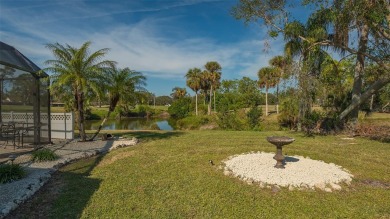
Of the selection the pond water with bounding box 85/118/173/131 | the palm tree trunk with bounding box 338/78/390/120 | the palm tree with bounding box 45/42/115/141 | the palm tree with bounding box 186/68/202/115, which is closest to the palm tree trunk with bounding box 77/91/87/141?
the palm tree with bounding box 45/42/115/141

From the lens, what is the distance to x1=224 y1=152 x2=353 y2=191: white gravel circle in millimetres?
6141

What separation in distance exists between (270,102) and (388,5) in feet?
187

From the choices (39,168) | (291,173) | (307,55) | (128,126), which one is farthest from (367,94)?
(128,126)

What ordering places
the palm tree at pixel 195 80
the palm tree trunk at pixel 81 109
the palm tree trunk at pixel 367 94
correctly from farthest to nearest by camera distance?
the palm tree at pixel 195 80 < the palm tree trunk at pixel 367 94 < the palm tree trunk at pixel 81 109

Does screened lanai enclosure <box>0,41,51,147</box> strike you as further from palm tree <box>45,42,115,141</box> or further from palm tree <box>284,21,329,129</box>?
palm tree <box>284,21,329,129</box>

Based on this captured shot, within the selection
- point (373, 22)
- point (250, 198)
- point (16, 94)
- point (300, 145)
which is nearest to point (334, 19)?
point (373, 22)

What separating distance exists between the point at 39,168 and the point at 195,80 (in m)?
37.9

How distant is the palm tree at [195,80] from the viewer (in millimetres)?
44156

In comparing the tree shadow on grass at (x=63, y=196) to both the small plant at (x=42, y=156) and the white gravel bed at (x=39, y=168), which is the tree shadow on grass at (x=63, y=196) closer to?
the white gravel bed at (x=39, y=168)

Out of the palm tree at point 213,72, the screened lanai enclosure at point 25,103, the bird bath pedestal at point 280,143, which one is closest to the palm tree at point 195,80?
the palm tree at point 213,72

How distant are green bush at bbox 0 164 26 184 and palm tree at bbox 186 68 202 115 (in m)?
38.5

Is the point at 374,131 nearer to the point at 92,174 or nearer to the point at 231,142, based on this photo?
the point at 231,142

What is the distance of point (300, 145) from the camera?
36.9ft

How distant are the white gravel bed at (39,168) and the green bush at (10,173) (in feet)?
0.49
